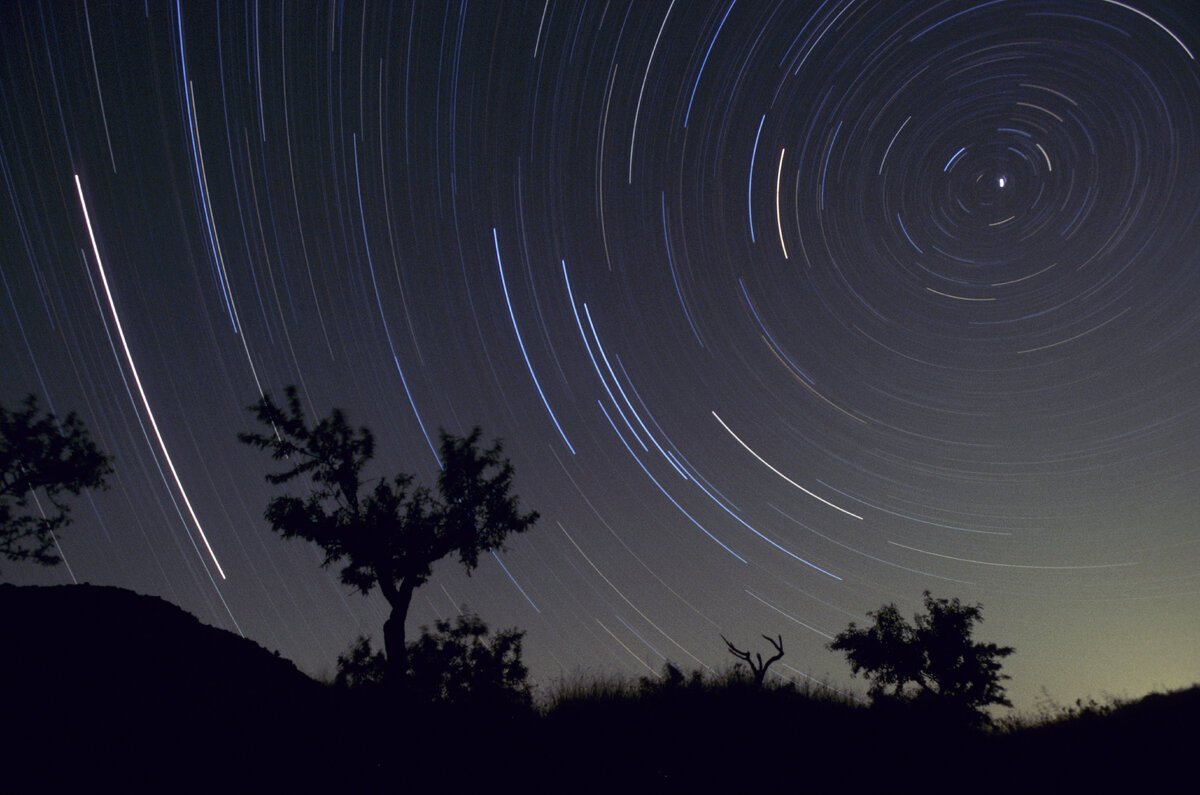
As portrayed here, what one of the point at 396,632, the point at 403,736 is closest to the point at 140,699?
the point at 403,736

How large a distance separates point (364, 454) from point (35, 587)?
7.90 m

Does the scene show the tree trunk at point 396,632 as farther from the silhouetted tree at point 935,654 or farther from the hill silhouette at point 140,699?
the silhouetted tree at point 935,654

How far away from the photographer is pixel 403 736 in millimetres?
9102

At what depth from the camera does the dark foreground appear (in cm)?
726

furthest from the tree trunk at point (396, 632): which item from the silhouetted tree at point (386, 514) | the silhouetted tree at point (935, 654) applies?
the silhouetted tree at point (935, 654)

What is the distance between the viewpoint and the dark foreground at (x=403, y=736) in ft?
23.8

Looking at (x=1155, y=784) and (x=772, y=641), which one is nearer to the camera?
(x=1155, y=784)

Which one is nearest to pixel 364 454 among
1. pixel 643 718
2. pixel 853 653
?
A: pixel 643 718

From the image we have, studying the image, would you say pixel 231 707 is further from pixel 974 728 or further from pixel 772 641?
pixel 974 728

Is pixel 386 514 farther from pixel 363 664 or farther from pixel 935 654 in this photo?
pixel 935 654

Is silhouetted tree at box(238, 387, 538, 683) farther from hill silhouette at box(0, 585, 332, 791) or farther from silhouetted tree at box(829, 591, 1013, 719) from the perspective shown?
silhouetted tree at box(829, 591, 1013, 719)

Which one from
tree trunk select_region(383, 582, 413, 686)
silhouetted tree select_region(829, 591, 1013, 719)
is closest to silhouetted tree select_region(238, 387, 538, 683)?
tree trunk select_region(383, 582, 413, 686)

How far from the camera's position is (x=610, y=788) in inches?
298

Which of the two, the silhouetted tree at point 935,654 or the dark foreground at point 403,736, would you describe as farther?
the silhouetted tree at point 935,654
